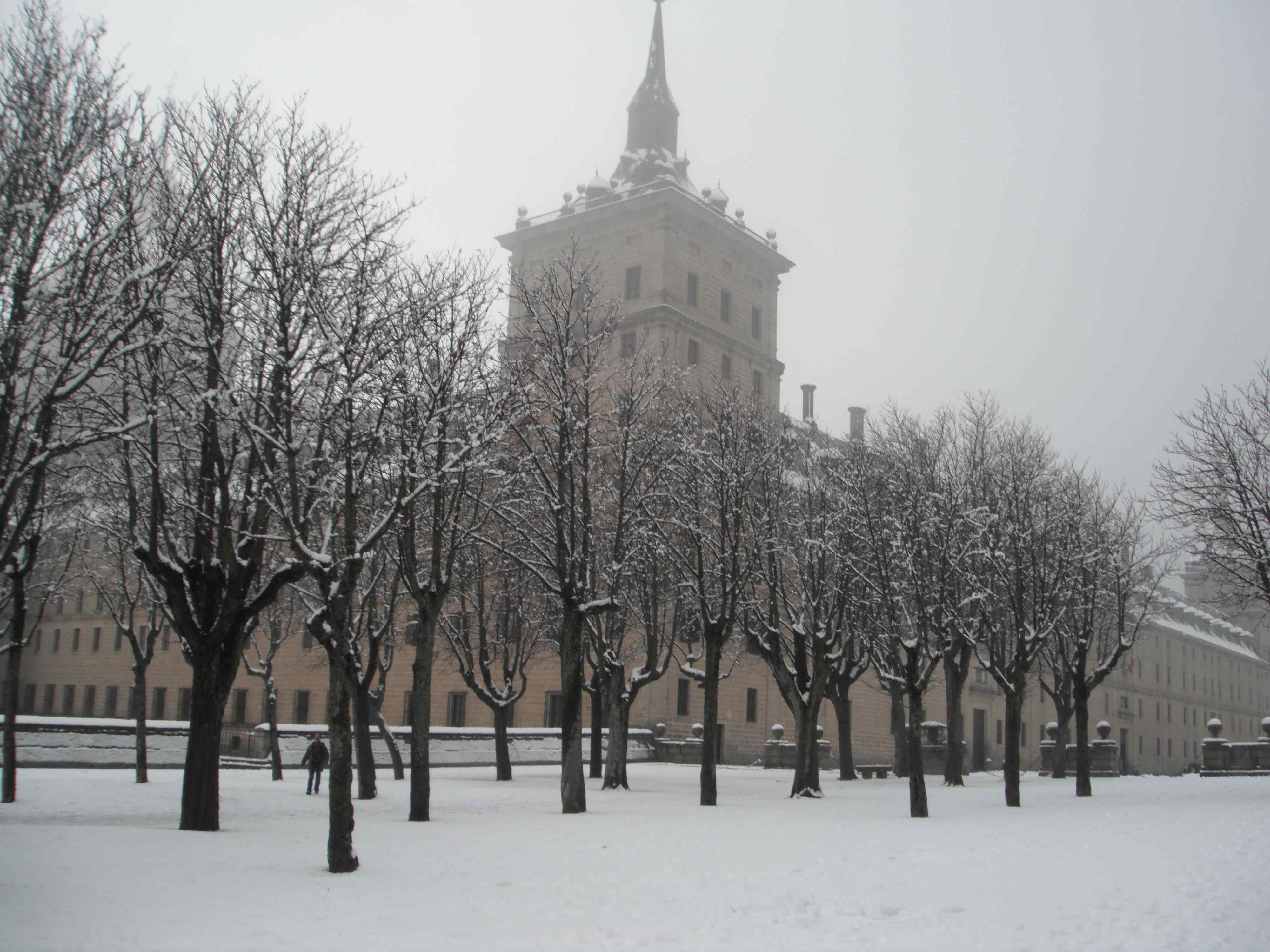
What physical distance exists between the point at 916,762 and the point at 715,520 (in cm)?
1132

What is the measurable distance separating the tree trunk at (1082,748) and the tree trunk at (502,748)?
50.6 ft

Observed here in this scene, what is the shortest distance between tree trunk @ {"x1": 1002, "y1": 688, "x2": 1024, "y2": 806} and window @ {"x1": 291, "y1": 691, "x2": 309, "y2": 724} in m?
41.7

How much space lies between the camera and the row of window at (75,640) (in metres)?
69.9

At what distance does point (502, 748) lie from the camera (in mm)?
32281

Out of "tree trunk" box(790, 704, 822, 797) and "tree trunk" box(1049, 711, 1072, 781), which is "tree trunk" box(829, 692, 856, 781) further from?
"tree trunk" box(790, 704, 822, 797)

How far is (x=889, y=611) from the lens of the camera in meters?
23.0

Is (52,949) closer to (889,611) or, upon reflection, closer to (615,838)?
(615,838)

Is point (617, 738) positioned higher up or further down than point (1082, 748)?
higher up

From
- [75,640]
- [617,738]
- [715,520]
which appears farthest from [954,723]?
[75,640]

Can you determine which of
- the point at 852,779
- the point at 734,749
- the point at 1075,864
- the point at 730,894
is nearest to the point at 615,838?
the point at 730,894

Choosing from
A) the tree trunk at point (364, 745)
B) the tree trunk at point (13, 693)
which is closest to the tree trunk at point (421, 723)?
the tree trunk at point (364, 745)

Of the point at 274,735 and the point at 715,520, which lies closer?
the point at 274,735

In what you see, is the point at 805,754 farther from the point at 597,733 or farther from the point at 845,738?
the point at 845,738

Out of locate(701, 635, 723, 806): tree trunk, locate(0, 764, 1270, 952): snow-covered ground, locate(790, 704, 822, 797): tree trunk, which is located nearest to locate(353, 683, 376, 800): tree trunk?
locate(0, 764, 1270, 952): snow-covered ground
